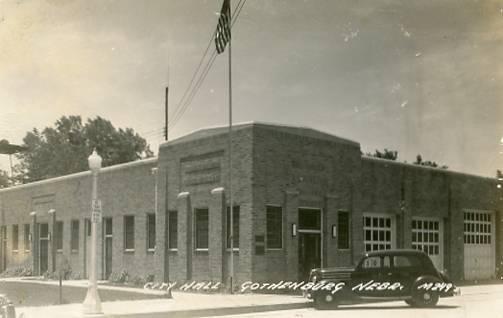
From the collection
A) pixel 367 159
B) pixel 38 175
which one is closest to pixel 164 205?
pixel 367 159

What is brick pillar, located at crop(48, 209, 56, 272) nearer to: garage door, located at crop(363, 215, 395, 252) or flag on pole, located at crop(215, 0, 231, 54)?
garage door, located at crop(363, 215, 395, 252)

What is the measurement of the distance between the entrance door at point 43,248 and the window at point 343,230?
16871 mm

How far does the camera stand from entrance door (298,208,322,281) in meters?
25.9

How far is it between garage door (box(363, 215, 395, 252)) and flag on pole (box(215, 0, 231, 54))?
34.3 ft

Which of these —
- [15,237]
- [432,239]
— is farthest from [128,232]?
[432,239]

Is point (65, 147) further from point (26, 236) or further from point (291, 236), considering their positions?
point (291, 236)

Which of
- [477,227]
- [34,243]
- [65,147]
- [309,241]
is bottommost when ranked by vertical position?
[34,243]

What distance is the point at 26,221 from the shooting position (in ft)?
128

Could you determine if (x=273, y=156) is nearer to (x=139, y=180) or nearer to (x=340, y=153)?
(x=340, y=153)

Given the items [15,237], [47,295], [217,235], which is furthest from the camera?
[15,237]

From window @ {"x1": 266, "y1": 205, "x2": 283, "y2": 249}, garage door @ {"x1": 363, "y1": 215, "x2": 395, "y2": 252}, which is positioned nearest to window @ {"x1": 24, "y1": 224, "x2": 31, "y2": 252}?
window @ {"x1": 266, "y1": 205, "x2": 283, "y2": 249}

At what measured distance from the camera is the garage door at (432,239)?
102 feet

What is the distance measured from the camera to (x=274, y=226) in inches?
987

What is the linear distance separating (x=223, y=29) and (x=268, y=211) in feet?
22.2
